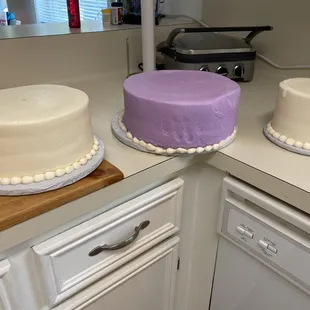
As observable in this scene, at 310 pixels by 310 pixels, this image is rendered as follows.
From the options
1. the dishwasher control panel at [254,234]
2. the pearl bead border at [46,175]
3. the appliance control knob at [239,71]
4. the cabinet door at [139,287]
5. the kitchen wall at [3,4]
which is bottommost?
the cabinet door at [139,287]

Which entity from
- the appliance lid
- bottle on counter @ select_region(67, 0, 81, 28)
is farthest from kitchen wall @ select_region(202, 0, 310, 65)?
bottle on counter @ select_region(67, 0, 81, 28)

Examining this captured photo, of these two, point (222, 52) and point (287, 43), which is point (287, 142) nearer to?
point (222, 52)

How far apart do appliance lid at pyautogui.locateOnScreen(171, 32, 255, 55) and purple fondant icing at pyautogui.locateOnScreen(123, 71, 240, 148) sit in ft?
1.16

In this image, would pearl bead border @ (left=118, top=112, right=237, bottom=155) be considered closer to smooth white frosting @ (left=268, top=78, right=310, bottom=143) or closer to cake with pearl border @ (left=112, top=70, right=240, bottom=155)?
cake with pearl border @ (left=112, top=70, right=240, bottom=155)

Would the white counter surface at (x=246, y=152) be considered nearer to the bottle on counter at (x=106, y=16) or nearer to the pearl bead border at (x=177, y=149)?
the pearl bead border at (x=177, y=149)

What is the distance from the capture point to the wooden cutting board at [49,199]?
48 cm

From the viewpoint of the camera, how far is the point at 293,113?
2.15ft

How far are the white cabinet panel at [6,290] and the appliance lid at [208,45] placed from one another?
0.75 m

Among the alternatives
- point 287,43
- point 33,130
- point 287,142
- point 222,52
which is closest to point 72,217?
point 33,130

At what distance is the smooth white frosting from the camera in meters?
0.64

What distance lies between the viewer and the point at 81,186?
0.54m

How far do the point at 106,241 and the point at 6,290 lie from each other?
0.18 meters

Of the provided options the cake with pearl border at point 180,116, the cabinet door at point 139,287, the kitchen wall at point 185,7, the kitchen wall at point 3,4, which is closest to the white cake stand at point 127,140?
the cake with pearl border at point 180,116

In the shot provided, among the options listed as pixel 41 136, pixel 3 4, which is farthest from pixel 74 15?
pixel 3 4
